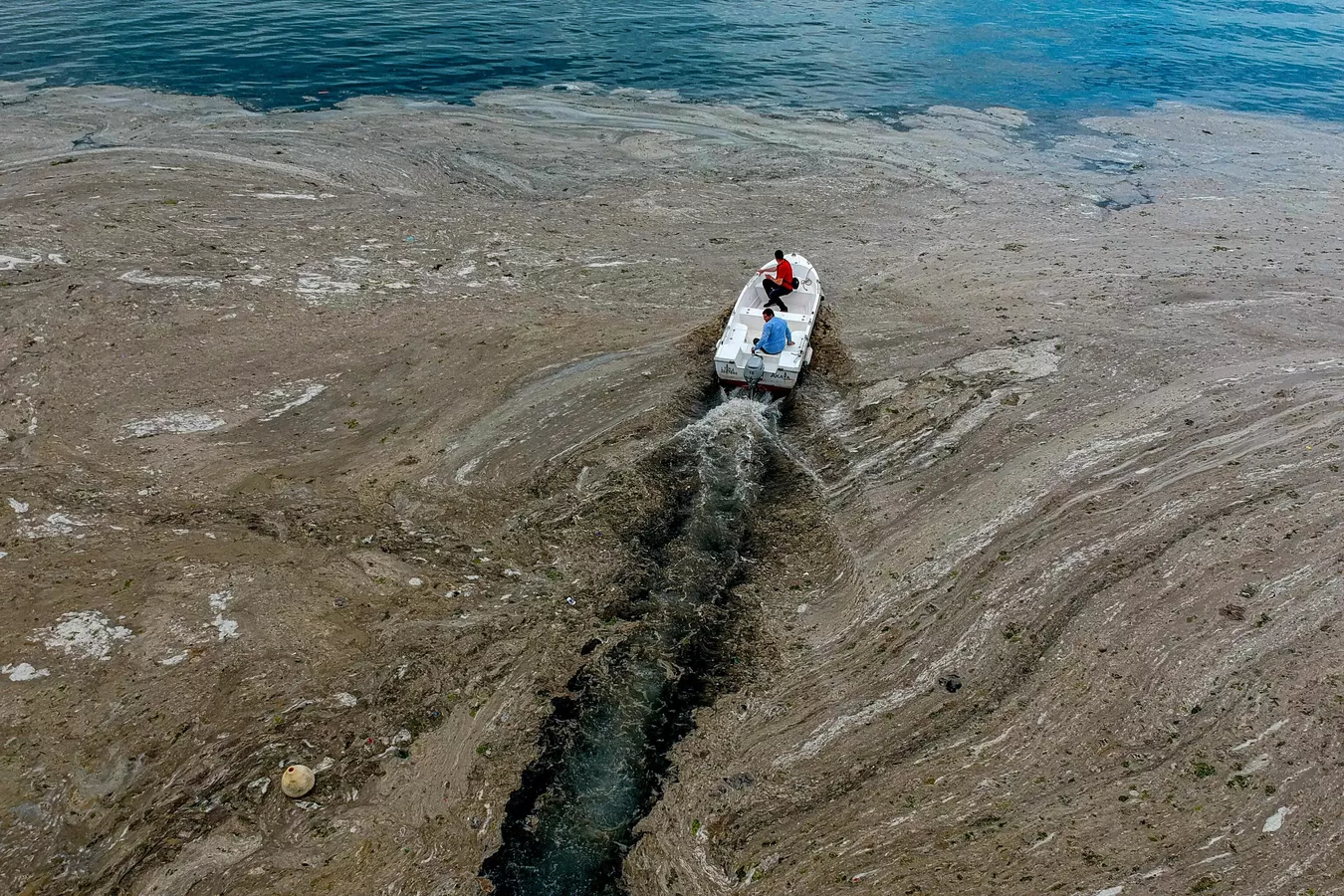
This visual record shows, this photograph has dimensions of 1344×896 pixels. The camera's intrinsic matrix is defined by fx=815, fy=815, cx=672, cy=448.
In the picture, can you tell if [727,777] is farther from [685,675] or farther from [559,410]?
[559,410]

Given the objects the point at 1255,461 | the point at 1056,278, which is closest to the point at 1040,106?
the point at 1056,278

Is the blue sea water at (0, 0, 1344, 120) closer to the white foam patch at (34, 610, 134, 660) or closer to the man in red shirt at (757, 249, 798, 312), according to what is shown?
the man in red shirt at (757, 249, 798, 312)

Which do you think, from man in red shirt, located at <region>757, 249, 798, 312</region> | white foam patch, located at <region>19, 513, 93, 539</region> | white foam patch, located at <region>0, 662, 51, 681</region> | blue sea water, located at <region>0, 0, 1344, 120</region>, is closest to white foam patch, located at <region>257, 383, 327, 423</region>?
white foam patch, located at <region>19, 513, 93, 539</region>

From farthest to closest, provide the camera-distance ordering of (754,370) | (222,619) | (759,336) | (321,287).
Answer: (321,287)
(759,336)
(754,370)
(222,619)

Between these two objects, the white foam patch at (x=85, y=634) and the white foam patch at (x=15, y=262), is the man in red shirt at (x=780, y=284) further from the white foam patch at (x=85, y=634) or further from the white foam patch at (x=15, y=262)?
the white foam patch at (x=15, y=262)

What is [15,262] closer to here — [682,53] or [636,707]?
[636,707]

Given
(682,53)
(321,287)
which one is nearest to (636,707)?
Result: (321,287)
